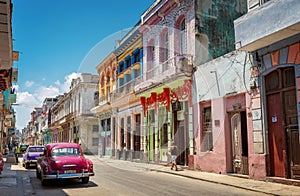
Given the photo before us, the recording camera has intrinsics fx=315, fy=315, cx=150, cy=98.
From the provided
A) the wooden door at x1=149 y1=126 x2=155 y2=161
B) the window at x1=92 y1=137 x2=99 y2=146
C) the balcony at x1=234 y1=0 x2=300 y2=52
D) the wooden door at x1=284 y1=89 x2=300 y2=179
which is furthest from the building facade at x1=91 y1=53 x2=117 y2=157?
the wooden door at x1=284 y1=89 x2=300 y2=179

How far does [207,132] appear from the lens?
15.4m

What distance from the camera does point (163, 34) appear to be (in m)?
20.3

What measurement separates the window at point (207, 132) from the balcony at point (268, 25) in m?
4.43

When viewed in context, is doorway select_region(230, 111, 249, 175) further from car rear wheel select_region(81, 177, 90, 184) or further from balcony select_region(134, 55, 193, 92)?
car rear wheel select_region(81, 177, 90, 184)

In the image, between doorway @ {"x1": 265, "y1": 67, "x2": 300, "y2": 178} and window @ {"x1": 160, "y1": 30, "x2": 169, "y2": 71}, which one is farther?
window @ {"x1": 160, "y1": 30, "x2": 169, "y2": 71}

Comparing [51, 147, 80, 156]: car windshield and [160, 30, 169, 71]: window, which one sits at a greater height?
[160, 30, 169, 71]: window

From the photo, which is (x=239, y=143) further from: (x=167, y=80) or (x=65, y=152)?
(x=65, y=152)

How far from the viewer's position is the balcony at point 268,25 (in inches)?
383

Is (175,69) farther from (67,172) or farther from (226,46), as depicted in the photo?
(67,172)

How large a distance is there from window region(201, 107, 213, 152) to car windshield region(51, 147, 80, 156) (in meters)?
6.31

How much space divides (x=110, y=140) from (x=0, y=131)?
1356 cm

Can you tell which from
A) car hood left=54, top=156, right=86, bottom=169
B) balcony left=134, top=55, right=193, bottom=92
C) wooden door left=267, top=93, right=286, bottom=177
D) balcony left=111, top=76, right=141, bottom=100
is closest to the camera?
car hood left=54, top=156, right=86, bottom=169

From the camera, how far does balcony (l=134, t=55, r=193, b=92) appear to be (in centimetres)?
1650

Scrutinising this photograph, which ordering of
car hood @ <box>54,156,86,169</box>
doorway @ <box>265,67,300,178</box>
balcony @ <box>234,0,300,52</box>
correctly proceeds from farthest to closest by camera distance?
car hood @ <box>54,156,86,169</box>, doorway @ <box>265,67,300,178</box>, balcony @ <box>234,0,300,52</box>
